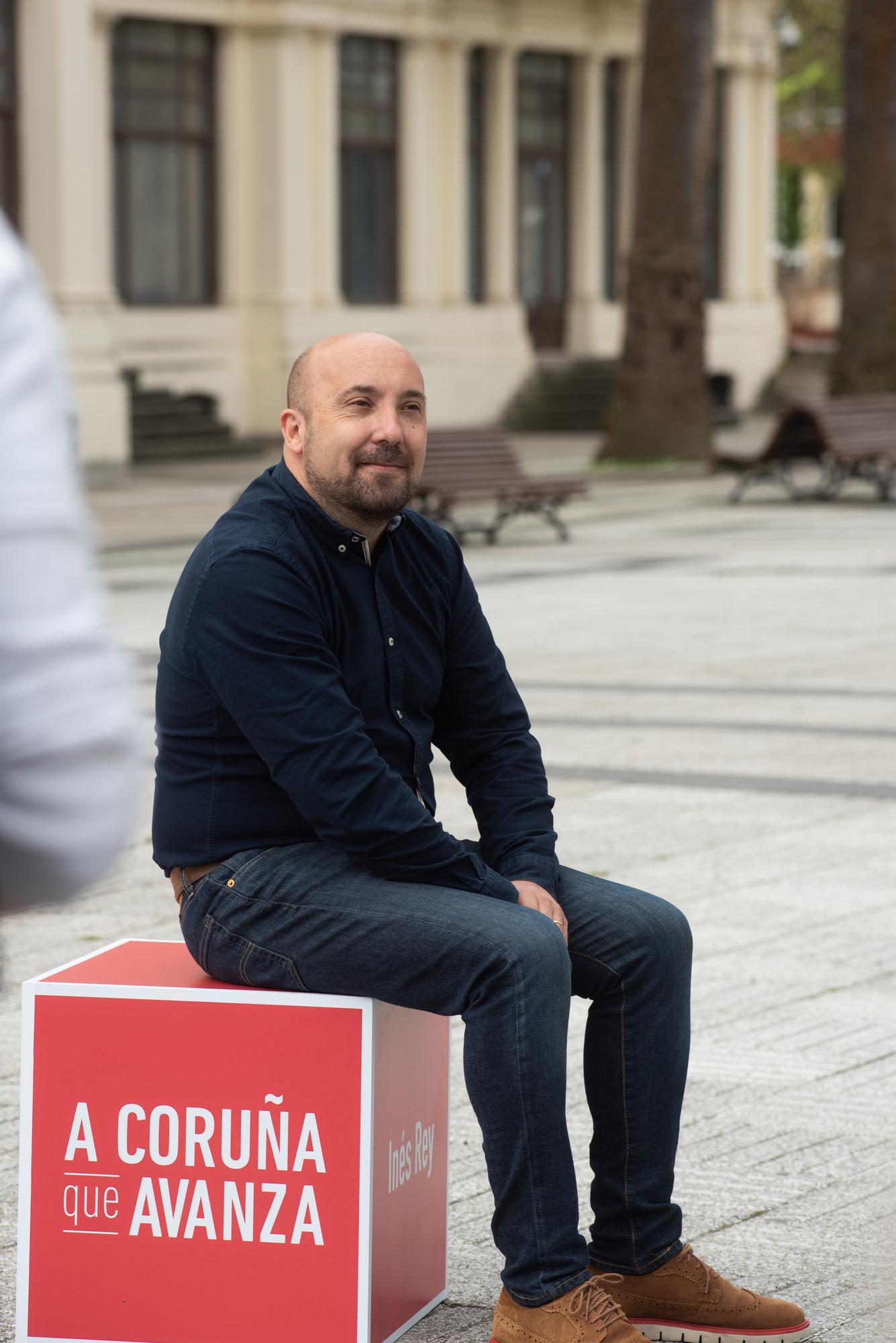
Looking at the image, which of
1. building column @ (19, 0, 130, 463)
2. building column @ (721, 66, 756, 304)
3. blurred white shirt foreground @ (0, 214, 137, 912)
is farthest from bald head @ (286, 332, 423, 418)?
building column @ (721, 66, 756, 304)

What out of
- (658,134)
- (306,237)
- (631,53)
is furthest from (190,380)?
(631,53)

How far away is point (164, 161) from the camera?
28.8 m

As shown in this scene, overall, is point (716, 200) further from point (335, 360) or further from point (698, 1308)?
point (698, 1308)

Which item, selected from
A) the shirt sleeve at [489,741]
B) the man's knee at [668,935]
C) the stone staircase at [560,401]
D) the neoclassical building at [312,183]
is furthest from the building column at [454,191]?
the man's knee at [668,935]

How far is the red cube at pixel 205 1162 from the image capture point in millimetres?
3412

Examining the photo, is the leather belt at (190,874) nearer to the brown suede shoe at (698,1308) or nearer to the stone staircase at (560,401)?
the brown suede shoe at (698,1308)

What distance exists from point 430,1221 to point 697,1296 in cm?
42

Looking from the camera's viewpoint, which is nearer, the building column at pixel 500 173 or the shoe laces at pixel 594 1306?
the shoe laces at pixel 594 1306

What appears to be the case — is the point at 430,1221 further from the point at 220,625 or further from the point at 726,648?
the point at 726,648

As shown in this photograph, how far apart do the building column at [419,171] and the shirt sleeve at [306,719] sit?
2830 centimetres

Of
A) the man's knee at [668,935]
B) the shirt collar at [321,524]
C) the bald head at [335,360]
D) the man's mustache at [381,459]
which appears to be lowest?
the man's knee at [668,935]

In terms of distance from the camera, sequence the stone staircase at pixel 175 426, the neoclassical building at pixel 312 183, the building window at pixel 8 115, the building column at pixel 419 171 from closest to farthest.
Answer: the building window at pixel 8 115
the neoclassical building at pixel 312 183
the stone staircase at pixel 175 426
the building column at pixel 419 171

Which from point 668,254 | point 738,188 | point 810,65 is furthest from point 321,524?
point 810,65

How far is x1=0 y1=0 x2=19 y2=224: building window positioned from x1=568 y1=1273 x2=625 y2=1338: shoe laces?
22459 millimetres
